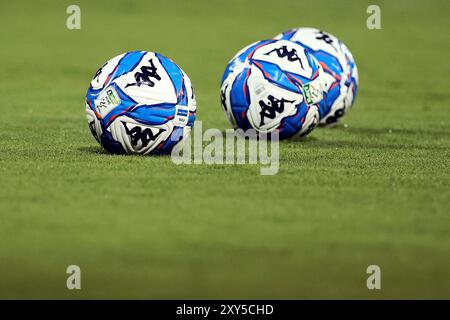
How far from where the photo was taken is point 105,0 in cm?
4388

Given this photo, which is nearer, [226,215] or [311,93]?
[226,215]

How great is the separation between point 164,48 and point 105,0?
9.90 m

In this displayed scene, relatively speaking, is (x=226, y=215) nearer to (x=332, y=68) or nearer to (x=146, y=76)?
(x=146, y=76)

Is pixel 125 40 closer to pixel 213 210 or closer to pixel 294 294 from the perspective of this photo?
pixel 213 210

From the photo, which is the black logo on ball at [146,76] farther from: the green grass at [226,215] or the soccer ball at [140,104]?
the green grass at [226,215]

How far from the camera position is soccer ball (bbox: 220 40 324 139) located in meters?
16.6

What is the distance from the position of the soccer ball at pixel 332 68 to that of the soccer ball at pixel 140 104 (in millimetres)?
5099

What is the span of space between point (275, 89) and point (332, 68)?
2.96m

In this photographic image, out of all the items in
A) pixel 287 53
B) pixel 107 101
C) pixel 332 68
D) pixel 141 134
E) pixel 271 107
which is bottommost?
pixel 141 134

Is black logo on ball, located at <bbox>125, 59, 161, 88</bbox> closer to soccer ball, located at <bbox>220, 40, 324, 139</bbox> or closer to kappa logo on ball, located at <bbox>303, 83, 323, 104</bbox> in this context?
soccer ball, located at <bbox>220, 40, 324, 139</bbox>

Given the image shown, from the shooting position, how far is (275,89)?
54.4ft

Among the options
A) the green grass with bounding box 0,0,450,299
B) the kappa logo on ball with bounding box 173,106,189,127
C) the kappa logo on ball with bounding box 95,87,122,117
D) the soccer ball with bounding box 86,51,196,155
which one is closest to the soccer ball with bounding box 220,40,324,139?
the green grass with bounding box 0,0,450,299

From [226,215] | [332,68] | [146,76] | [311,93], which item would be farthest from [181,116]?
[332,68]

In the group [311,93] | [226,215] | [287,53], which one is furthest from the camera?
[287,53]
